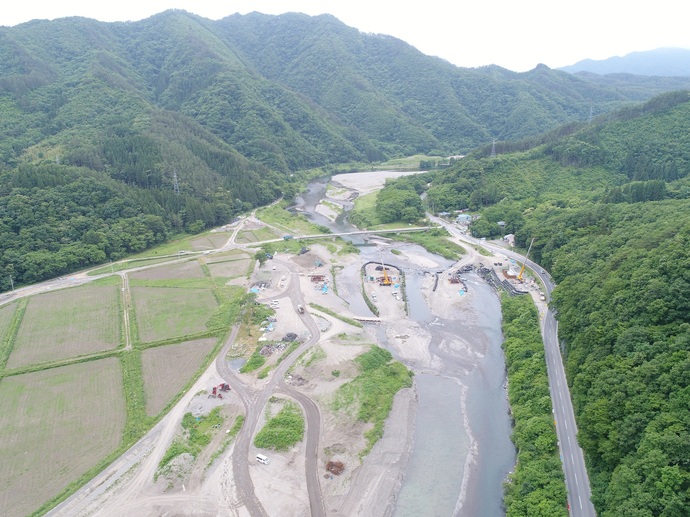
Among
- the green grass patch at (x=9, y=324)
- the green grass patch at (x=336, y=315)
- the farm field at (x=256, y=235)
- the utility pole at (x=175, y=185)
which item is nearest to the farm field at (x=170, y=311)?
the green grass patch at (x=9, y=324)

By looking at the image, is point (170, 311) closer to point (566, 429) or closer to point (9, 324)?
point (9, 324)

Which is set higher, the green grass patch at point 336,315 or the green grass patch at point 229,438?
the green grass patch at point 229,438

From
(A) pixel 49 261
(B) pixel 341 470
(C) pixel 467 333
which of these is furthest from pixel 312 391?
(A) pixel 49 261

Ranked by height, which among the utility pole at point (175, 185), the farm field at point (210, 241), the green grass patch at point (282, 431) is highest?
the utility pole at point (175, 185)

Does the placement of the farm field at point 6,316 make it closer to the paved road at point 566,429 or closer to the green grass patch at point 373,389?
the green grass patch at point 373,389

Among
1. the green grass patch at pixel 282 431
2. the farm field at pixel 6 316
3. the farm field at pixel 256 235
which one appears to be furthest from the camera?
the farm field at pixel 256 235

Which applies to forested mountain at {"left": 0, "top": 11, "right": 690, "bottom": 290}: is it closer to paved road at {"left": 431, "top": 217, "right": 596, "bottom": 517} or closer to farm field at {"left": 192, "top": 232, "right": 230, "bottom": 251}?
farm field at {"left": 192, "top": 232, "right": 230, "bottom": 251}
